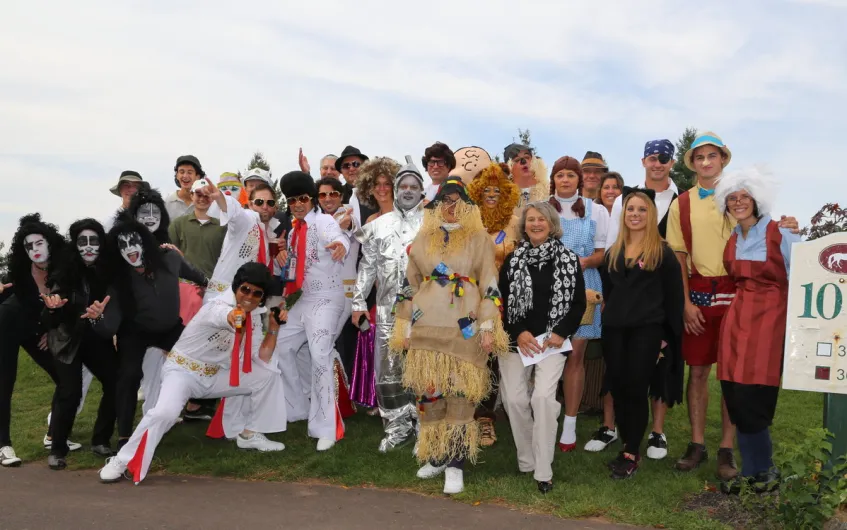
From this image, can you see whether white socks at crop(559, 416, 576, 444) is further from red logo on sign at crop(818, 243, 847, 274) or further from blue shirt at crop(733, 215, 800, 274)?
red logo on sign at crop(818, 243, 847, 274)

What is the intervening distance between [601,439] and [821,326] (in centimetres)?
225

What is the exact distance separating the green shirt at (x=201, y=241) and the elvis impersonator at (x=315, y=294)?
2.70 feet

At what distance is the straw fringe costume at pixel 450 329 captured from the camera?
5004mm

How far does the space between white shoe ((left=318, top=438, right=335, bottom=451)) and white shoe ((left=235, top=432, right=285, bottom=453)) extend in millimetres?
325

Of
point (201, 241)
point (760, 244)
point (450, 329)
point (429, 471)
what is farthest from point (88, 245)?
point (760, 244)

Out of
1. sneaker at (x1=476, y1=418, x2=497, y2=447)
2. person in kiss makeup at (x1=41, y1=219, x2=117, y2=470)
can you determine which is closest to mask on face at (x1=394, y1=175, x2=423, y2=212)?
sneaker at (x1=476, y1=418, x2=497, y2=447)

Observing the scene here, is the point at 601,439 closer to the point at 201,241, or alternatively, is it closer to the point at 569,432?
the point at 569,432

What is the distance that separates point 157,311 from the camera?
5848mm

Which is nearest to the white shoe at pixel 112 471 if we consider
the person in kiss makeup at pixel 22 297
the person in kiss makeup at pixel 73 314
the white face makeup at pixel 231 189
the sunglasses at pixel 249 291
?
the person in kiss makeup at pixel 73 314

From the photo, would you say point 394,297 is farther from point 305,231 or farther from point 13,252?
point 13,252

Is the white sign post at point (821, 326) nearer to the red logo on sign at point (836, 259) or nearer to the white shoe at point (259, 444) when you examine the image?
the red logo on sign at point (836, 259)

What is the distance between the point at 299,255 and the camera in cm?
624

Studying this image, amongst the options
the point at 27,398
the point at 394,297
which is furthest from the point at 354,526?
the point at 27,398

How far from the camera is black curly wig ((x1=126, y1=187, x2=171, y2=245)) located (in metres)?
6.25
